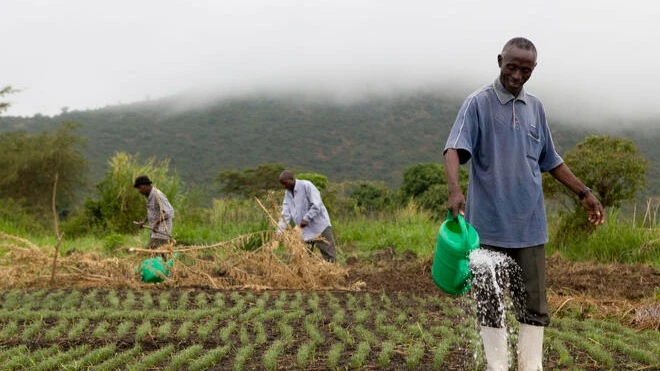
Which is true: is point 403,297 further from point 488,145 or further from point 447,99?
point 447,99

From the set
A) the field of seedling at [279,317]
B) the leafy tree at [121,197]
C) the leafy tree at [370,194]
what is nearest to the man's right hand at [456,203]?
the field of seedling at [279,317]

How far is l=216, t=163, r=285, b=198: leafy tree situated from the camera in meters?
32.8

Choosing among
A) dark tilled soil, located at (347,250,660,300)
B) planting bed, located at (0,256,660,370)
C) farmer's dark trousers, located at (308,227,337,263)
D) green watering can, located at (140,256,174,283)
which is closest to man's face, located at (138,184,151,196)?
green watering can, located at (140,256,174,283)

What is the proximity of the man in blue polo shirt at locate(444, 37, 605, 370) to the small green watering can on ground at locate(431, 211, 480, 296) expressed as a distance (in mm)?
238

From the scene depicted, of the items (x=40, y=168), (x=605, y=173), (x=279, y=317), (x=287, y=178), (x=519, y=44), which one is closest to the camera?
(x=519, y=44)

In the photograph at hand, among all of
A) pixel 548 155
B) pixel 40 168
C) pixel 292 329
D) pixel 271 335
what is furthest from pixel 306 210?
pixel 40 168

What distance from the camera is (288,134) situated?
53.7 m

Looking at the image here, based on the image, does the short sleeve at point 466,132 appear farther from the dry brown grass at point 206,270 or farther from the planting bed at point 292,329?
the dry brown grass at point 206,270

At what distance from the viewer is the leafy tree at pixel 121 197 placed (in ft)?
46.2

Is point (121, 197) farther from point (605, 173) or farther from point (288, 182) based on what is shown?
point (605, 173)

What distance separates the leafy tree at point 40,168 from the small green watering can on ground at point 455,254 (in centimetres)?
2966

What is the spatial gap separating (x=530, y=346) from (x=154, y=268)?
5.11 metres

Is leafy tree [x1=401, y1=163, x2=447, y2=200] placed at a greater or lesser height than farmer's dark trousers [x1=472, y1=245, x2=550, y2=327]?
lesser

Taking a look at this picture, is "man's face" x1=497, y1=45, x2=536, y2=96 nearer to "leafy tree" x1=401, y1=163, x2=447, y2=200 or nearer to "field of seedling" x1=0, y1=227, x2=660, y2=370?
"field of seedling" x1=0, y1=227, x2=660, y2=370
